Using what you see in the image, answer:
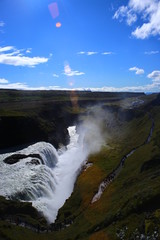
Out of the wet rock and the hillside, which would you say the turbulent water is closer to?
the wet rock

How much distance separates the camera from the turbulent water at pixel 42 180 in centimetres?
5975

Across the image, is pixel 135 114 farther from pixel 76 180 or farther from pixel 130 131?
pixel 76 180

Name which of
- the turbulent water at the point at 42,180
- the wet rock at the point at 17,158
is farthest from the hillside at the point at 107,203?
the wet rock at the point at 17,158

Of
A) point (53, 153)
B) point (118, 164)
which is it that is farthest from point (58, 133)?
point (118, 164)

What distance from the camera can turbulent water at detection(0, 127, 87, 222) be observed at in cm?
5975

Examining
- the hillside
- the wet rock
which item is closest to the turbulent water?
the wet rock

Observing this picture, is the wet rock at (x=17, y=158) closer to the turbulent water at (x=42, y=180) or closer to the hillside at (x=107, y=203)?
the turbulent water at (x=42, y=180)

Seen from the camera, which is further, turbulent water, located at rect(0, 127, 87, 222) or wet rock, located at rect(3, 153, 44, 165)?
wet rock, located at rect(3, 153, 44, 165)

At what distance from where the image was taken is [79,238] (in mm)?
37969

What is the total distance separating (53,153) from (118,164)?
3268cm

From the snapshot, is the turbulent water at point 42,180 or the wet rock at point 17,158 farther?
the wet rock at point 17,158

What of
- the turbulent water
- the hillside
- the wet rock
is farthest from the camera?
the wet rock

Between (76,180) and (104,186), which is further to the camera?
(76,180)

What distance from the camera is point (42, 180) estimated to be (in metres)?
69.4
